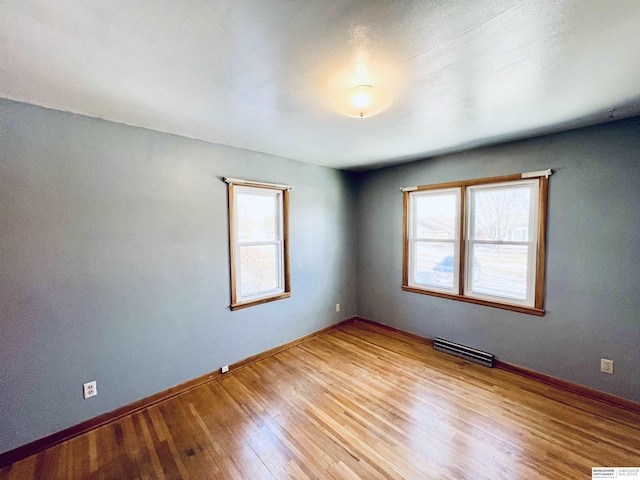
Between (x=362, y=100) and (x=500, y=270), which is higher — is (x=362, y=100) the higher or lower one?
the higher one

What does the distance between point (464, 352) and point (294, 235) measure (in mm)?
2561

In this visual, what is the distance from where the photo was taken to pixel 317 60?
139cm

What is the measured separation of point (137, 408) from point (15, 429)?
2.36ft

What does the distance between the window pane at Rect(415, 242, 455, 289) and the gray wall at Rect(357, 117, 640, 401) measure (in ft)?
1.16

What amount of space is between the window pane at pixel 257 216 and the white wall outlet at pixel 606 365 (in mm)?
3515

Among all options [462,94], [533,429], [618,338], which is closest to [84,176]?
[462,94]

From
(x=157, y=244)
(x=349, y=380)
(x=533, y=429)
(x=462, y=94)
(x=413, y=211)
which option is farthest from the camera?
(x=413, y=211)

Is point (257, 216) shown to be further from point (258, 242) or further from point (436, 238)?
point (436, 238)

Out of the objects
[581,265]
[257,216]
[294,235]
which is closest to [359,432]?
[294,235]

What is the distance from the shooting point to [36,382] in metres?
1.86

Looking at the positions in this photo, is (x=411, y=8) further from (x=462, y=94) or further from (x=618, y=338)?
(x=618, y=338)

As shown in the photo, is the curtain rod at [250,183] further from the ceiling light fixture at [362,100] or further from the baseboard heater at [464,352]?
the baseboard heater at [464,352]

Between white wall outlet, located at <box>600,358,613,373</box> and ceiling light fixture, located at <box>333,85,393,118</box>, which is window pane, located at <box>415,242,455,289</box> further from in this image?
ceiling light fixture, located at <box>333,85,393,118</box>

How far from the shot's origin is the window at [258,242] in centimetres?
294
